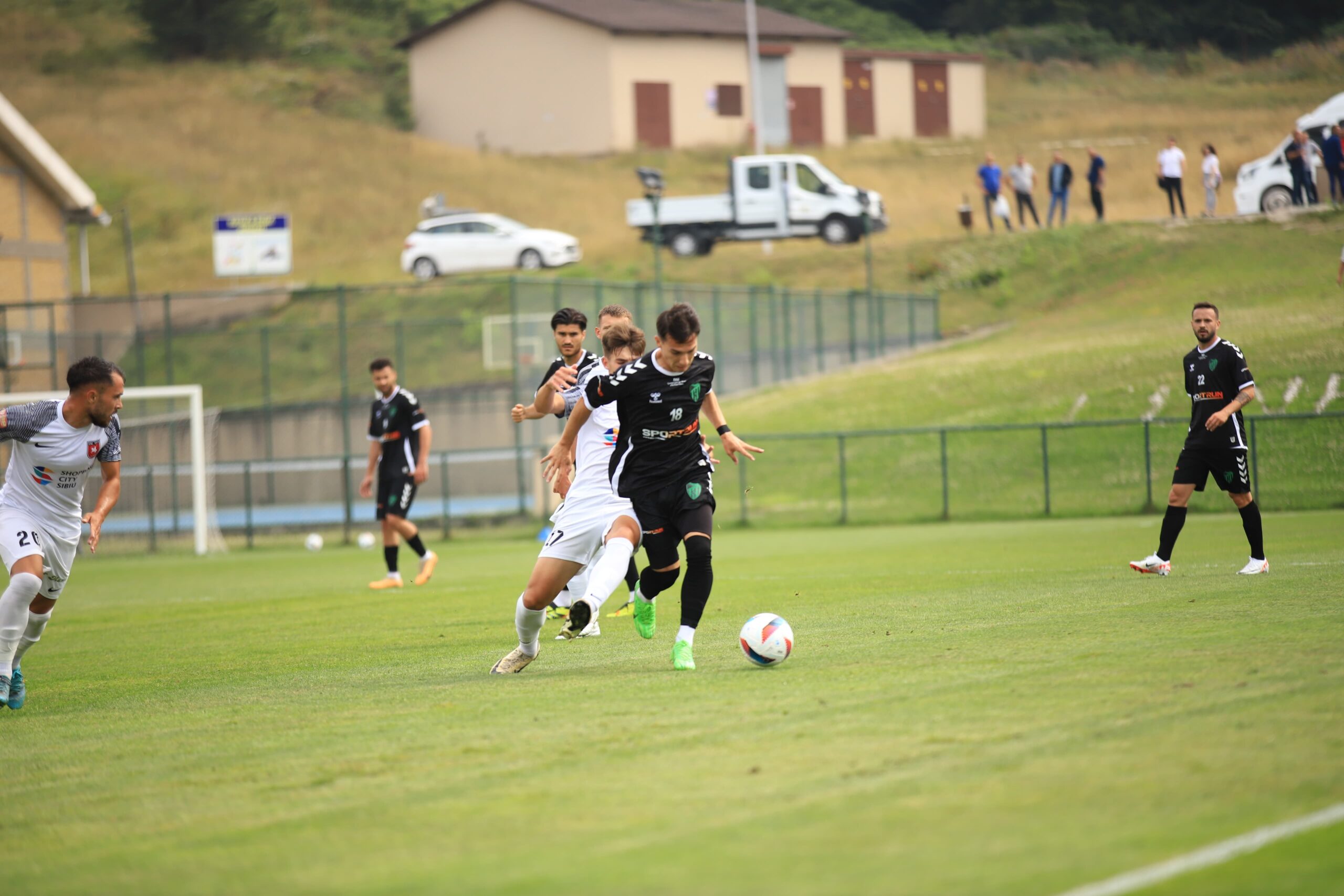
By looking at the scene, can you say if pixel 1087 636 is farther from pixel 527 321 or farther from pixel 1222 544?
pixel 527 321

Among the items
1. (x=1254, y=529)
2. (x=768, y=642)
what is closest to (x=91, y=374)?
(x=768, y=642)

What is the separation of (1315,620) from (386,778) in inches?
221

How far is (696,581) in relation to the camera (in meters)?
8.24

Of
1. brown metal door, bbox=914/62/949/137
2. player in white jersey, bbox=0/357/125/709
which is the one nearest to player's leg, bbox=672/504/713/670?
player in white jersey, bbox=0/357/125/709

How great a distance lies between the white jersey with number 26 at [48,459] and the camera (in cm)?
862

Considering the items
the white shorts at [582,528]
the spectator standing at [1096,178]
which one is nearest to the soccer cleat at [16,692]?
the white shorts at [582,528]

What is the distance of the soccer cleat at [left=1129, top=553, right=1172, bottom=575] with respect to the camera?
12156 millimetres

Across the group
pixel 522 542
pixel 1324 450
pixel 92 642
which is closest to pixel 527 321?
pixel 522 542

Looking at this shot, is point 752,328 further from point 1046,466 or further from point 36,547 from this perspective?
point 36,547

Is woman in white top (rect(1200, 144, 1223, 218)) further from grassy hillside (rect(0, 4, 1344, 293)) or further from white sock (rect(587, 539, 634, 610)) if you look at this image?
white sock (rect(587, 539, 634, 610))

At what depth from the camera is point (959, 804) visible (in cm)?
485

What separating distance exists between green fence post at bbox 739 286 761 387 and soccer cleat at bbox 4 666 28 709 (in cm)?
2873

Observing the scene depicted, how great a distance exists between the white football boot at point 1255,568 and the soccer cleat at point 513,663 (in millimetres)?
6268

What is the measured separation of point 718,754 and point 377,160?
57.1m
